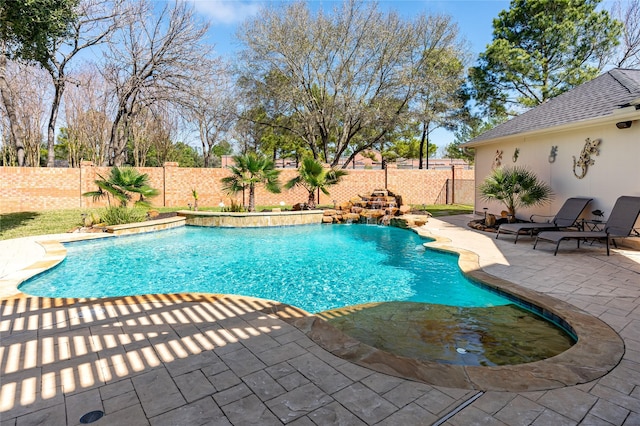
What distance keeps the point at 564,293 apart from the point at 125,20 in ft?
58.5

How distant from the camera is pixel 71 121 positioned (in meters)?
25.4

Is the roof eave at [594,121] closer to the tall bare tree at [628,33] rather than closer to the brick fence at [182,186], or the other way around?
the brick fence at [182,186]

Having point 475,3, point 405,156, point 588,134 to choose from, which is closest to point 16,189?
point 588,134

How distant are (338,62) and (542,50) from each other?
11.2 meters

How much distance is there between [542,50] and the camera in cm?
1911

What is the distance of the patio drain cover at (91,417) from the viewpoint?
2219 mm

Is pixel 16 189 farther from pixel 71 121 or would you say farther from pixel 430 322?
pixel 430 322

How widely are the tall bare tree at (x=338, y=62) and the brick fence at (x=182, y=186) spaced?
4.08 m

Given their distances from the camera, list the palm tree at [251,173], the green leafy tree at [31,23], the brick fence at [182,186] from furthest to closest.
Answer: the brick fence at [182,186]
the palm tree at [251,173]
the green leafy tree at [31,23]

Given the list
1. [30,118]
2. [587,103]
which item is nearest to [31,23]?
[587,103]

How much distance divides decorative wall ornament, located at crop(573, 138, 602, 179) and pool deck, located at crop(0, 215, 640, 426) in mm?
5464

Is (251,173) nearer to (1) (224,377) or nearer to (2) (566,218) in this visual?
(2) (566,218)

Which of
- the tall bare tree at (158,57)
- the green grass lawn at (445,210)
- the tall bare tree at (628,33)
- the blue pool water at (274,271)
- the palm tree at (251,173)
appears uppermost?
the tall bare tree at (628,33)

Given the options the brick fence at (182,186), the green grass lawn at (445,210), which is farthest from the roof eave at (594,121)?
the brick fence at (182,186)
